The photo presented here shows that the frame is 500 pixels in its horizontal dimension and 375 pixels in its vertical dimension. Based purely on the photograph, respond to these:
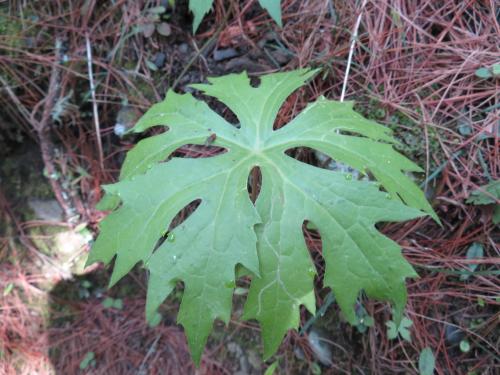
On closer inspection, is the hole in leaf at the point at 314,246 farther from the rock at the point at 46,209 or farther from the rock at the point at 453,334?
the rock at the point at 46,209

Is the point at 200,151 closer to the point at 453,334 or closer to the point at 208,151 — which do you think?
the point at 208,151

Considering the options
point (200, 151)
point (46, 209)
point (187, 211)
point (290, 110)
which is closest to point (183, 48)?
point (200, 151)

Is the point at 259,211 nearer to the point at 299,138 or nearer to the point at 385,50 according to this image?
the point at 299,138

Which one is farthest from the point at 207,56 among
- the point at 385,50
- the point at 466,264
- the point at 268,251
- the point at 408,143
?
the point at 466,264

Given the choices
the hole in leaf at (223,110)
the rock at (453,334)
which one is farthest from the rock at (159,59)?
the rock at (453,334)

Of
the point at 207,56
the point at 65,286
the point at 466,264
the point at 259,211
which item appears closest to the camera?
the point at 259,211

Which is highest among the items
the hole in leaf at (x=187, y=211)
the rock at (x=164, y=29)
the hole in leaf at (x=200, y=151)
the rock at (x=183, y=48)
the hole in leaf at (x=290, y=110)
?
the rock at (x=164, y=29)
